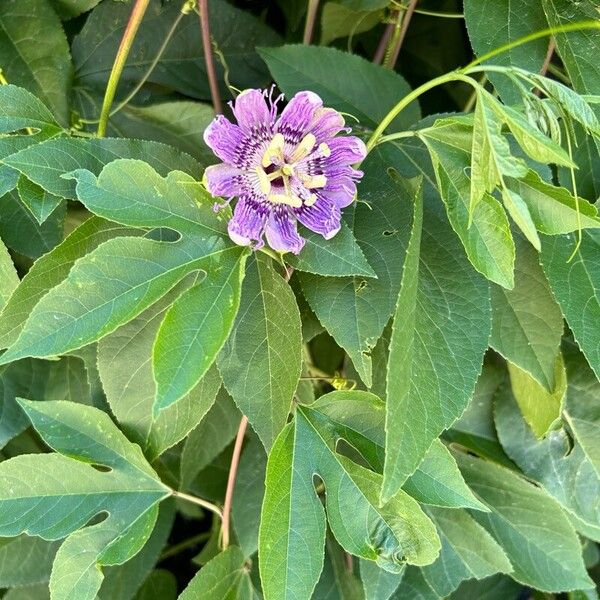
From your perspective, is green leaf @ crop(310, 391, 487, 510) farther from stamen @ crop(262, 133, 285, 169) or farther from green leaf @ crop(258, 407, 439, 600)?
stamen @ crop(262, 133, 285, 169)

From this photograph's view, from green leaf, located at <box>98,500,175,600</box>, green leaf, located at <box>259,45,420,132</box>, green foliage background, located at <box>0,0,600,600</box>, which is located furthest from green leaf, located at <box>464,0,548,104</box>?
green leaf, located at <box>98,500,175,600</box>

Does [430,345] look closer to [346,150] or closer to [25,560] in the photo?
[346,150]

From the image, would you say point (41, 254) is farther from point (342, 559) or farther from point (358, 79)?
point (342, 559)

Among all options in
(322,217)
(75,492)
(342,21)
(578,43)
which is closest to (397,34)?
(342,21)

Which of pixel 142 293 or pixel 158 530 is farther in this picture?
pixel 158 530

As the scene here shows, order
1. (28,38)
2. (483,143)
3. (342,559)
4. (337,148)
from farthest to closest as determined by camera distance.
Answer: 1. (342,559)
2. (28,38)
3. (337,148)
4. (483,143)

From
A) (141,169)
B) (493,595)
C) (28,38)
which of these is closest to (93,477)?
(141,169)
